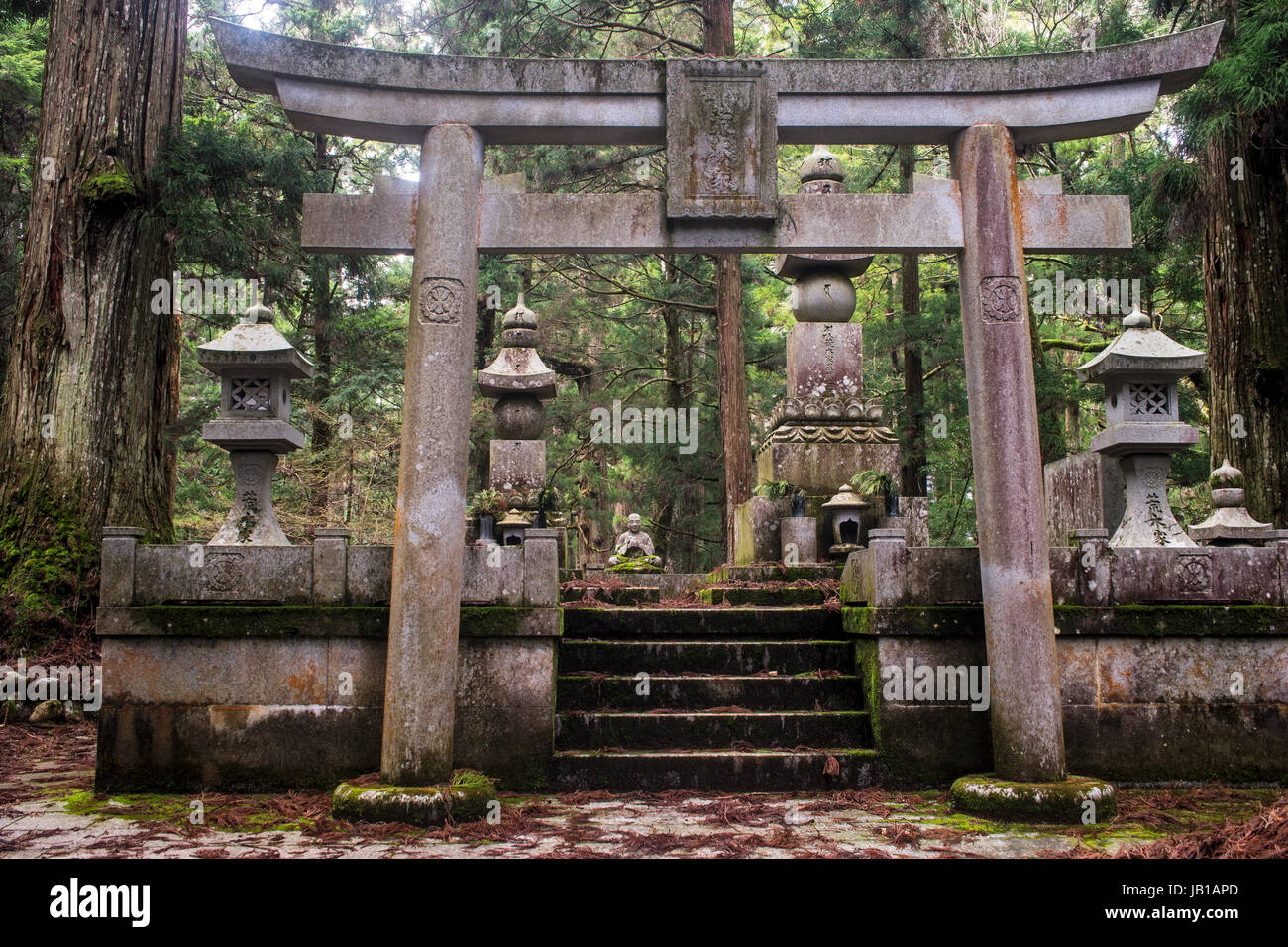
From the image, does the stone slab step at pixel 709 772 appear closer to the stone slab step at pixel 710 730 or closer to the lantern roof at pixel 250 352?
the stone slab step at pixel 710 730

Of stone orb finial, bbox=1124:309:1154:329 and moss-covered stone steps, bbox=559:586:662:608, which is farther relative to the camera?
moss-covered stone steps, bbox=559:586:662:608

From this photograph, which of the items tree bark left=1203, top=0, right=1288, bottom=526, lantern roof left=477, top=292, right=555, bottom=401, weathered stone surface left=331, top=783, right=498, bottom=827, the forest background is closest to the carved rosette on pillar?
lantern roof left=477, top=292, right=555, bottom=401

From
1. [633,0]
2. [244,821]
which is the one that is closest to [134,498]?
[244,821]

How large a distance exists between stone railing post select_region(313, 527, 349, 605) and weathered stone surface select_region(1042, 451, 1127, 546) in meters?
5.72

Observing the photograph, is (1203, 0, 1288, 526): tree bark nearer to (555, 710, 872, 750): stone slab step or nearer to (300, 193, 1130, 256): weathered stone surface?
(300, 193, 1130, 256): weathered stone surface

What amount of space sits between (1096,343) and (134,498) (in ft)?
45.2

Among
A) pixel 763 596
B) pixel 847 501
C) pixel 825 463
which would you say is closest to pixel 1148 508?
pixel 847 501

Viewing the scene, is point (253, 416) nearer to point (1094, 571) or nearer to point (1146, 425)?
point (1094, 571)

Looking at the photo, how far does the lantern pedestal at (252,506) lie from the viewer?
21.8 feet

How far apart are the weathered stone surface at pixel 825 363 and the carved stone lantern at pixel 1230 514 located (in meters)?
3.45

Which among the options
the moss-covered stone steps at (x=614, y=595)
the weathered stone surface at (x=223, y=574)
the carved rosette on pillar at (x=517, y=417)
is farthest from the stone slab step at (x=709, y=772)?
the carved rosette on pillar at (x=517, y=417)

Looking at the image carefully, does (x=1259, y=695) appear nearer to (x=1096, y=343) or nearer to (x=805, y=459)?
(x=805, y=459)

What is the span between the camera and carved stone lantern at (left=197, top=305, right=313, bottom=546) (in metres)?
6.65

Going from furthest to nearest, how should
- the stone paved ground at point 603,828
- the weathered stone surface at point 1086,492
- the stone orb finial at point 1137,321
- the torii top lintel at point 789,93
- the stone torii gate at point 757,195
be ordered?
the weathered stone surface at point 1086,492 < the stone orb finial at point 1137,321 < the torii top lintel at point 789,93 < the stone torii gate at point 757,195 < the stone paved ground at point 603,828
